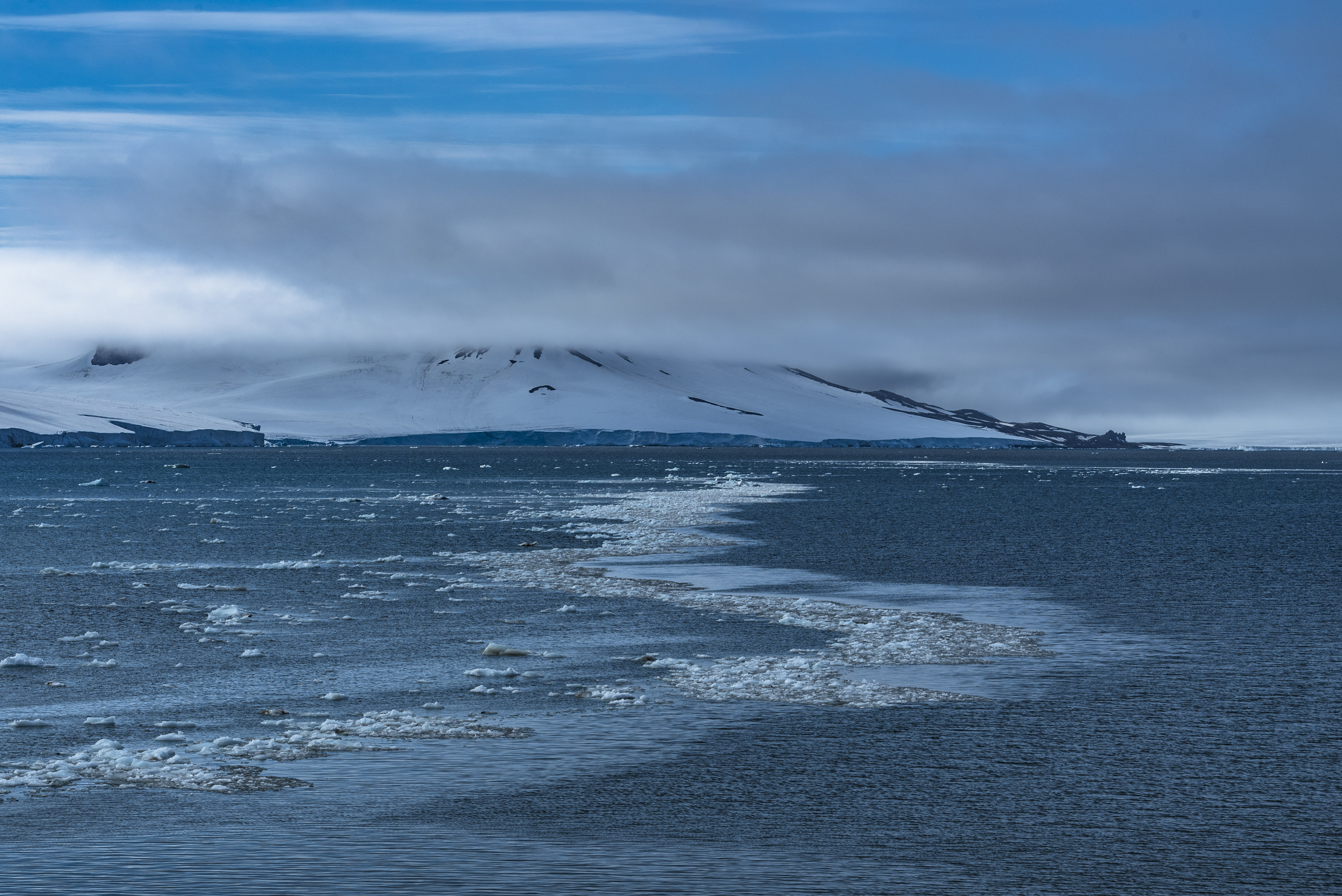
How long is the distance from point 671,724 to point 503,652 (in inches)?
242

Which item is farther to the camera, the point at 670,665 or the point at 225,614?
the point at 225,614

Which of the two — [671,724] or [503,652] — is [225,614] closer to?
[503,652]

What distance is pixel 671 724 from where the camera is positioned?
58.5 ft

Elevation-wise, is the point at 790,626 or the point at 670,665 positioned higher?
the point at 790,626

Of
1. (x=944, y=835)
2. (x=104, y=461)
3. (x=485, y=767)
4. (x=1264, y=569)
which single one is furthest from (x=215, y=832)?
(x=104, y=461)

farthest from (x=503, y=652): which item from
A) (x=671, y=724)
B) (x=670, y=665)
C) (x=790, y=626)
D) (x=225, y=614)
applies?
(x=225, y=614)

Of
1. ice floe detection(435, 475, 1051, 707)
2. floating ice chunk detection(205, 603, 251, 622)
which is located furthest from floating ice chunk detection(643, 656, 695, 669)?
floating ice chunk detection(205, 603, 251, 622)

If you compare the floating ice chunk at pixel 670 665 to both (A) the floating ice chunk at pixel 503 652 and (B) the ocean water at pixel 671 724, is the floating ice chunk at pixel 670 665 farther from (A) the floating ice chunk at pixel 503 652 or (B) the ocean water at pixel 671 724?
(A) the floating ice chunk at pixel 503 652

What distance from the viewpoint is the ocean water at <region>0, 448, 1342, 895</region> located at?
12.4 metres

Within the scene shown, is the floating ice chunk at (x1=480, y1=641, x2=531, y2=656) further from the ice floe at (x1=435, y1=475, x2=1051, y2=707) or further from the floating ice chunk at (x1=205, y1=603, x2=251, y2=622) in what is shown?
the floating ice chunk at (x1=205, y1=603, x2=251, y2=622)

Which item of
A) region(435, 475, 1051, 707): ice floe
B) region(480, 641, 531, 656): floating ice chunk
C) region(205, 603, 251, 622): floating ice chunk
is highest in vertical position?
region(435, 475, 1051, 707): ice floe

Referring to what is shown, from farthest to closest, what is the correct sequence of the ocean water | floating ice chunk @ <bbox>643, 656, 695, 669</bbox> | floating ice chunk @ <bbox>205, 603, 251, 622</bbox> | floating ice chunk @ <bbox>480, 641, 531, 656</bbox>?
1. floating ice chunk @ <bbox>205, 603, 251, 622</bbox>
2. floating ice chunk @ <bbox>480, 641, 531, 656</bbox>
3. floating ice chunk @ <bbox>643, 656, 695, 669</bbox>
4. the ocean water

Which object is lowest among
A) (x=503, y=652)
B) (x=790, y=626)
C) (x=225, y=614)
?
(x=225, y=614)

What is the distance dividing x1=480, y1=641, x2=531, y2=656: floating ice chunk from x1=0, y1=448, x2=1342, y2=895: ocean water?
14 centimetres
